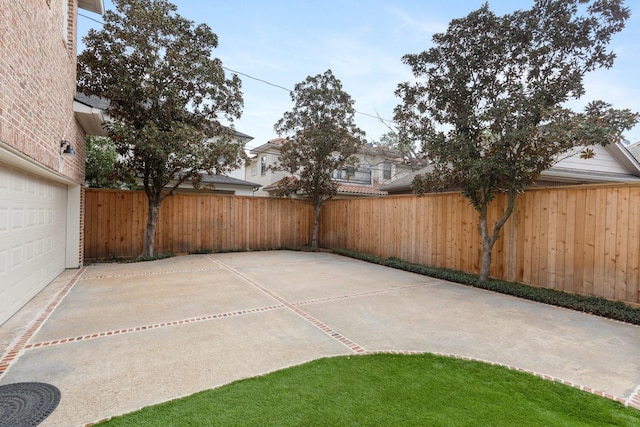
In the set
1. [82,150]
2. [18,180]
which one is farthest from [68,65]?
[18,180]

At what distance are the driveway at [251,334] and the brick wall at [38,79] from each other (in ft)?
6.93

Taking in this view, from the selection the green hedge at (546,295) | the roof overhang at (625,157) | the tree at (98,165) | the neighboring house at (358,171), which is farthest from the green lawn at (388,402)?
the neighboring house at (358,171)

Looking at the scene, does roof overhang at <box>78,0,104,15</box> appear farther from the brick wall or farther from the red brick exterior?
the brick wall

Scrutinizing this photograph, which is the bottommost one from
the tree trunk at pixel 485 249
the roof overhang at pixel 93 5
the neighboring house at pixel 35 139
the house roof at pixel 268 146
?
the tree trunk at pixel 485 249

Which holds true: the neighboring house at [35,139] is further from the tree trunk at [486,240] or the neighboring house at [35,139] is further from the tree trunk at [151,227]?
the tree trunk at [486,240]

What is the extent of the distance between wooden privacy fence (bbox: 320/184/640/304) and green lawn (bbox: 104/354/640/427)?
3591mm

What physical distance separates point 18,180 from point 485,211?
7.68 m

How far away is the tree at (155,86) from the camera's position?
7.62 meters

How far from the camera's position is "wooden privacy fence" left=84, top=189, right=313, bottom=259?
8766mm

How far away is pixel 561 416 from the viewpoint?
2.18 m

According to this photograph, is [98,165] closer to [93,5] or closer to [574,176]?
[93,5]

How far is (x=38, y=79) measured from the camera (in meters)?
4.07

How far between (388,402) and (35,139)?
5011mm

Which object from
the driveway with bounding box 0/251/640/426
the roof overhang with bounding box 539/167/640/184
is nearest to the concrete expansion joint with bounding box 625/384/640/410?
the driveway with bounding box 0/251/640/426
